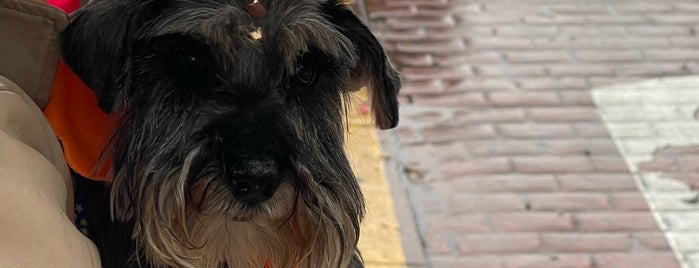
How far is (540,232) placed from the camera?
422 cm

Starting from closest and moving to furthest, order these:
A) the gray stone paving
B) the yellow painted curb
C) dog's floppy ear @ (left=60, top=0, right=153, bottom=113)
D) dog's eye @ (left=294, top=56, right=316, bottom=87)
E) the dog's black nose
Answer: the dog's black nose
dog's floppy ear @ (left=60, top=0, right=153, bottom=113)
dog's eye @ (left=294, top=56, right=316, bottom=87)
the yellow painted curb
the gray stone paving

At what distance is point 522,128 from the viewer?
496cm

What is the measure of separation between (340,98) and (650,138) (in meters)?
2.91

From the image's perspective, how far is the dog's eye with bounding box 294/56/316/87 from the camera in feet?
7.55

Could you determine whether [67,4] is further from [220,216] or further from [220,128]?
[220,216]

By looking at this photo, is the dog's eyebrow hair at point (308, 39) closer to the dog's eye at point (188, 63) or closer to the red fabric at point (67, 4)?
the dog's eye at point (188, 63)

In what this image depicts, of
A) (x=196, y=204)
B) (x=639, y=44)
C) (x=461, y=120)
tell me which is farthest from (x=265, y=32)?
(x=639, y=44)

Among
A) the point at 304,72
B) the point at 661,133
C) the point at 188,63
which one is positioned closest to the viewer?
the point at 188,63

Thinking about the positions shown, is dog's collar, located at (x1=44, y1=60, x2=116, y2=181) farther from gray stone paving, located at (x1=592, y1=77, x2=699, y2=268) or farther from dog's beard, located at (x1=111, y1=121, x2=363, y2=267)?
gray stone paving, located at (x1=592, y1=77, x2=699, y2=268)

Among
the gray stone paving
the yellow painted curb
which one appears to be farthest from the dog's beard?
the gray stone paving

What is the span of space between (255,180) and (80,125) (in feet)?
2.17

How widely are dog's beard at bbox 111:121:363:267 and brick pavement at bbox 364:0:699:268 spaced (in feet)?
5.59

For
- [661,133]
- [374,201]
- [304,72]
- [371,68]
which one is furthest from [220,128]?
[661,133]

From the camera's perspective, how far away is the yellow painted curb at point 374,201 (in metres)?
3.99
